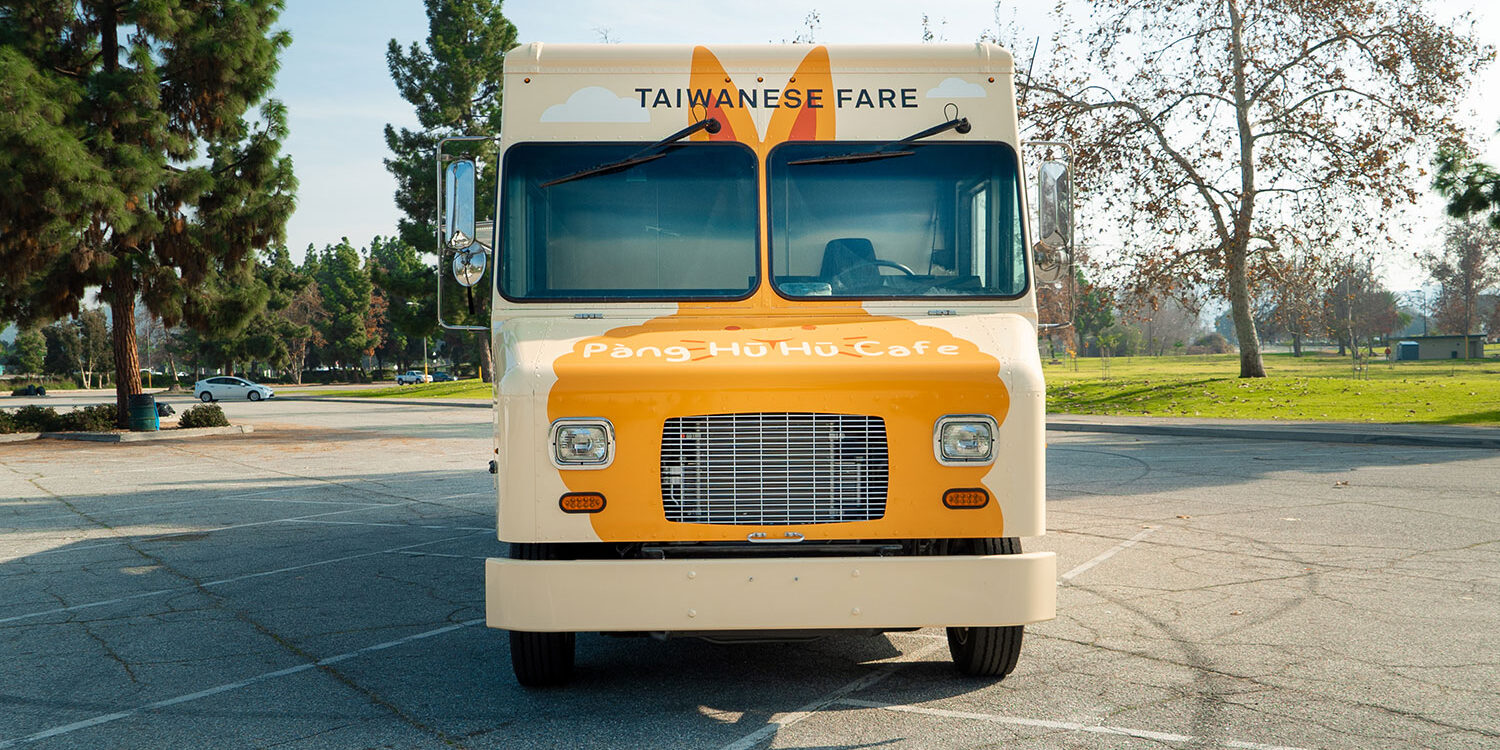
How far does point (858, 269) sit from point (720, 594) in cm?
193

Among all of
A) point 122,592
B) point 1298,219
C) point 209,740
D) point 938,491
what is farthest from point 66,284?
point 1298,219

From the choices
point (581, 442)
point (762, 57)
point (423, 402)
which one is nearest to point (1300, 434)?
point (762, 57)

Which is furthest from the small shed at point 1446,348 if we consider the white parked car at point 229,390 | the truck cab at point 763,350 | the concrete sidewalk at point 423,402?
the truck cab at point 763,350

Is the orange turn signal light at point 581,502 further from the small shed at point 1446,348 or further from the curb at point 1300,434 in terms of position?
the small shed at point 1446,348

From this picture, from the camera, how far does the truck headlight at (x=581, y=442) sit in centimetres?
439

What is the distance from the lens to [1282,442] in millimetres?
19312

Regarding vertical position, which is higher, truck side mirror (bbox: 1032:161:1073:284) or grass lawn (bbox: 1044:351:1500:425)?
truck side mirror (bbox: 1032:161:1073:284)

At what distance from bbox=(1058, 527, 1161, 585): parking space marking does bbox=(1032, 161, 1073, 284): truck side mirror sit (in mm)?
2568

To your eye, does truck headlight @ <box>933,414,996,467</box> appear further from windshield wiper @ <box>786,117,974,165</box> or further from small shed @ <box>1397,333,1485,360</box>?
small shed @ <box>1397,333,1485,360</box>

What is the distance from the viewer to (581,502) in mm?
4375

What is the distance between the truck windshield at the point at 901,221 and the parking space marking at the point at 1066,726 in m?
1.94

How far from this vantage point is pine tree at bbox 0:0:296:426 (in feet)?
72.0

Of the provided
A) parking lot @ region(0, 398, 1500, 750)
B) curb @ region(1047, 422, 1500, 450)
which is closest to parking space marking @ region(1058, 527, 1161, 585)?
parking lot @ region(0, 398, 1500, 750)

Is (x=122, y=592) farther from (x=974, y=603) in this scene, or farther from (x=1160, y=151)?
(x=1160, y=151)
